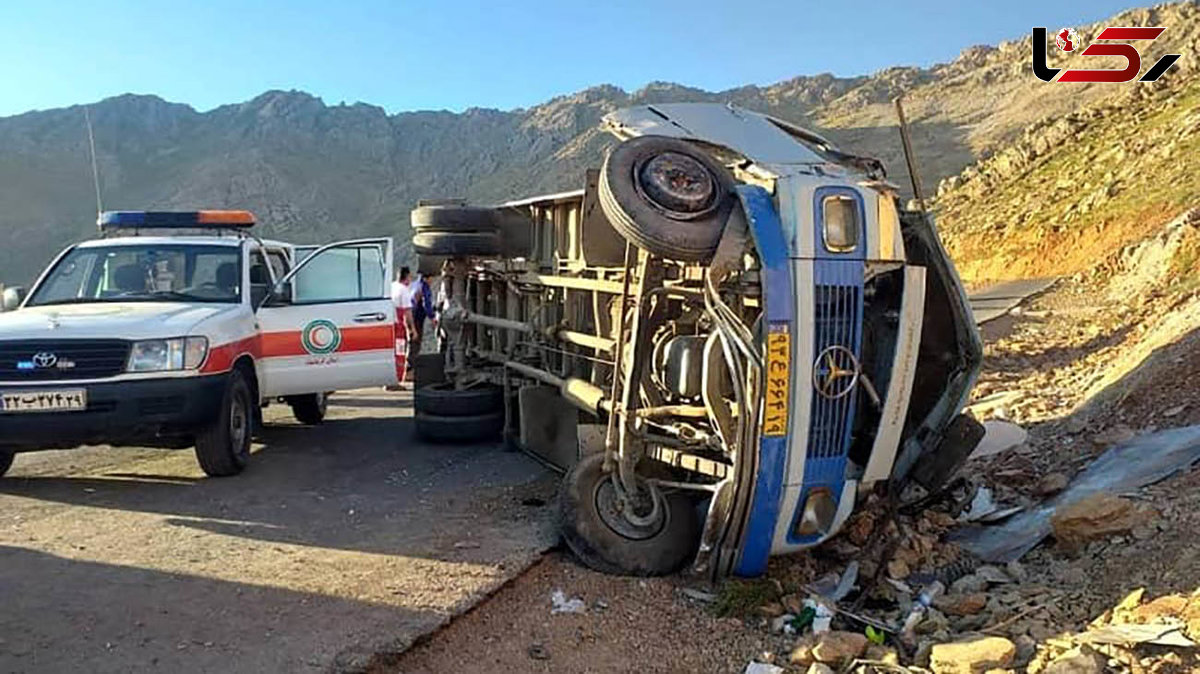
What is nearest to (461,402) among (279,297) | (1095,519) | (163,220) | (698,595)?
(279,297)

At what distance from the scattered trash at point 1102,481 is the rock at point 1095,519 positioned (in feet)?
0.57

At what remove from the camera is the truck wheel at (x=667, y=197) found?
471 centimetres

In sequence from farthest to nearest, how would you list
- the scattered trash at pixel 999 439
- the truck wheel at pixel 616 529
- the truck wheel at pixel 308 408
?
the truck wheel at pixel 308 408
the scattered trash at pixel 999 439
the truck wheel at pixel 616 529

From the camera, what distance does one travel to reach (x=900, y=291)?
195 inches

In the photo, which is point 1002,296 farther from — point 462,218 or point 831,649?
point 831,649

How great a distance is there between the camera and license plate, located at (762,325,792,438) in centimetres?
444

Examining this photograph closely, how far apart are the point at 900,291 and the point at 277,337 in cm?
513

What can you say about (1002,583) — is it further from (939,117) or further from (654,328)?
(939,117)

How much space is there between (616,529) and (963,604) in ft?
5.66

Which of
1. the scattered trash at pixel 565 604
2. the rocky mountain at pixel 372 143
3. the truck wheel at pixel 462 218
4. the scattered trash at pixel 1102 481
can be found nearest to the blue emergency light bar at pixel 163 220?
the truck wheel at pixel 462 218

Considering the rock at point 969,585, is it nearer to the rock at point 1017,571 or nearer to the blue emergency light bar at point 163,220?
the rock at point 1017,571

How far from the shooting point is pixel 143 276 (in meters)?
7.72

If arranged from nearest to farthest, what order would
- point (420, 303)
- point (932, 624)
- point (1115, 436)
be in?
point (932, 624)
point (1115, 436)
point (420, 303)

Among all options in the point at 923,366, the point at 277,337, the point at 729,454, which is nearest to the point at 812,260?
the point at 729,454
